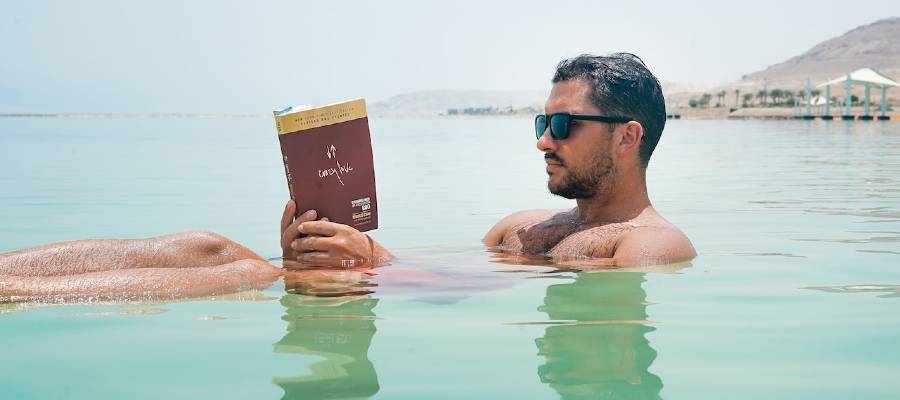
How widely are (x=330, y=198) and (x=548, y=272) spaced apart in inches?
48.6

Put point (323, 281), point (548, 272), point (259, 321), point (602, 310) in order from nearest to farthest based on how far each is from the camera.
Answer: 1. point (259, 321)
2. point (602, 310)
3. point (323, 281)
4. point (548, 272)

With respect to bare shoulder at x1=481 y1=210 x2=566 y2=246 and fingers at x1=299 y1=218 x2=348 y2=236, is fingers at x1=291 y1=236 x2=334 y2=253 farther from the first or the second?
bare shoulder at x1=481 y1=210 x2=566 y2=246

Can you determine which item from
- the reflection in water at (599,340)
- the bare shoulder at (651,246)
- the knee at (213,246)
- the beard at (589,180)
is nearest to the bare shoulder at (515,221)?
the beard at (589,180)

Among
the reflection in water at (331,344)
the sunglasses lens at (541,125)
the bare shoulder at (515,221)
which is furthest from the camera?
the bare shoulder at (515,221)

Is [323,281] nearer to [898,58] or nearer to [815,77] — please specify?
[815,77]

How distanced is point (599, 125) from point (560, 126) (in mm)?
213

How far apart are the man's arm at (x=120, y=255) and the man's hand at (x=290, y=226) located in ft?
0.88

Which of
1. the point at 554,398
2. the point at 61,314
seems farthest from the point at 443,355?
the point at 61,314

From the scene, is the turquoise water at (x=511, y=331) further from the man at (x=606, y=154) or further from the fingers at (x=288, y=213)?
the fingers at (x=288, y=213)

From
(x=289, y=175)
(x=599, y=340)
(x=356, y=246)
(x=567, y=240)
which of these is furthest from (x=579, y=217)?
(x=599, y=340)

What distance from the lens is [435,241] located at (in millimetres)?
7660

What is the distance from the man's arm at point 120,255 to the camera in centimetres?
404

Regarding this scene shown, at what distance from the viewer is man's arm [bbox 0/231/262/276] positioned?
4043mm

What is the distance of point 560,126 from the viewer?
5.16 meters
